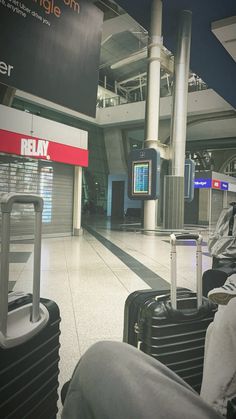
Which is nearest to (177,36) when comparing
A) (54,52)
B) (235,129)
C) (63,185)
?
(54,52)

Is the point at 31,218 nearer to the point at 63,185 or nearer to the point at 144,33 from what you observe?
the point at 63,185

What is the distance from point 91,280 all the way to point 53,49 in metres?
3.04

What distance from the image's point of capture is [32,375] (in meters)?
1.27

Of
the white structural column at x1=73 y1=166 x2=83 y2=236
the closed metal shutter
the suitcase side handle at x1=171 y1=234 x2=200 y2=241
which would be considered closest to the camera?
the suitcase side handle at x1=171 y1=234 x2=200 y2=241

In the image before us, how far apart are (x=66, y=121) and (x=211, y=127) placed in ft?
30.8

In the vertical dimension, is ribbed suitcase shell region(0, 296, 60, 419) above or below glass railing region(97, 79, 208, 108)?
below

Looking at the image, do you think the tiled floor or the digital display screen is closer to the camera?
the tiled floor

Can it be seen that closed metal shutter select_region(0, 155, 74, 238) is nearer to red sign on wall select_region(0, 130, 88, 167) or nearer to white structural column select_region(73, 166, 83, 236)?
white structural column select_region(73, 166, 83, 236)

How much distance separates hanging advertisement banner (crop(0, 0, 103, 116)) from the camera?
1985mm

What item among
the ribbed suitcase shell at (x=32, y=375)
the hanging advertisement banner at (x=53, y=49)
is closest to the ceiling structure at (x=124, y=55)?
the hanging advertisement banner at (x=53, y=49)

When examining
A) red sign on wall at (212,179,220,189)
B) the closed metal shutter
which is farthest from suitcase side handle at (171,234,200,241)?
red sign on wall at (212,179,220,189)

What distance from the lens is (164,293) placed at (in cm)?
179

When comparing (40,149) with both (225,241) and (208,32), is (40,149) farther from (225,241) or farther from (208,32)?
(225,241)

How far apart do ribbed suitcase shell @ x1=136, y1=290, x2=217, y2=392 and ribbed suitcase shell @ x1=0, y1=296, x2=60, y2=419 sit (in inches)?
18.1
